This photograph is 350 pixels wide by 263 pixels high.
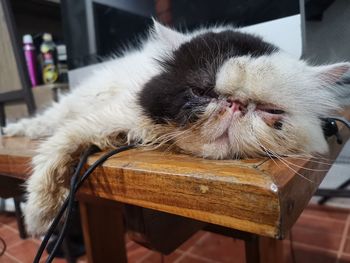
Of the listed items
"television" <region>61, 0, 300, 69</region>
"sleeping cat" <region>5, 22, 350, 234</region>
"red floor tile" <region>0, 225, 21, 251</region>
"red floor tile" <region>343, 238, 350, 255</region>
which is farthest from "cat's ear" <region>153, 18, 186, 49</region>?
"red floor tile" <region>0, 225, 21, 251</region>

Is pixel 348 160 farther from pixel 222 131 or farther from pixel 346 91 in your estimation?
pixel 222 131

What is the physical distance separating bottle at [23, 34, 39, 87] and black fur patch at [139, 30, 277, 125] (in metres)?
1.44

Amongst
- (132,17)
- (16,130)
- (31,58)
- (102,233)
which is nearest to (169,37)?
(102,233)

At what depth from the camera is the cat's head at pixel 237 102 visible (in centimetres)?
38

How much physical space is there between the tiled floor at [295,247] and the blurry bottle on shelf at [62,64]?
3.03 feet

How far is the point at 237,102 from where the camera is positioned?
0.38 m

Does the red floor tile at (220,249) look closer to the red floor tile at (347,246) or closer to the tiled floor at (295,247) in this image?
the tiled floor at (295,247)

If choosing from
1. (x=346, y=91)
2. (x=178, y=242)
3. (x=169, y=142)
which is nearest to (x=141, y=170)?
(x=169, y=142)

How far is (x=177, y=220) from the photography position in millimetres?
482

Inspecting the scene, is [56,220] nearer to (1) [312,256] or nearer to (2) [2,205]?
(1) [312,256]

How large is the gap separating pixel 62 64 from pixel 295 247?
5.12 ft

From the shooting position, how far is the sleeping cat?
0.38m

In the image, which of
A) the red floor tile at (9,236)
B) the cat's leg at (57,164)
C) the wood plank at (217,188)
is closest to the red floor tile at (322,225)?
the wood plank at (217,188)

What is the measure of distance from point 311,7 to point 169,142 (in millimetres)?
774
